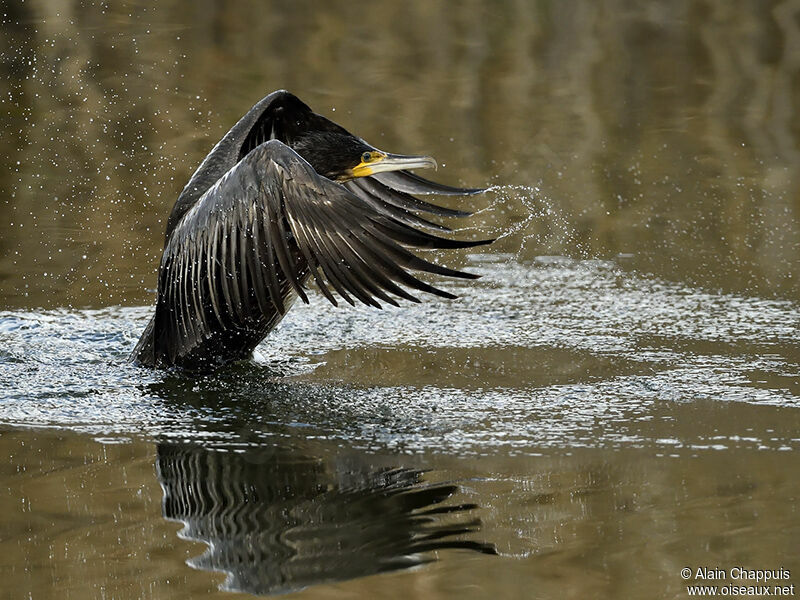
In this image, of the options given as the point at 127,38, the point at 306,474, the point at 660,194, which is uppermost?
the point at 127,38

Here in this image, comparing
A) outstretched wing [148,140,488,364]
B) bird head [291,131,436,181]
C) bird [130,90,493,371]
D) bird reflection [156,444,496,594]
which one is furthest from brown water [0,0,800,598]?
bird head [291,131,436,181]

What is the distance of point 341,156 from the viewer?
6414 millimetres

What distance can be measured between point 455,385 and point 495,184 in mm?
4076

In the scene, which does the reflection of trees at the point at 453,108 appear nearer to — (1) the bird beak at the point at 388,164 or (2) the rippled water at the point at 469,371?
(2) the rippled water at the point at 469,371

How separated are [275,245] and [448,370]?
116cm

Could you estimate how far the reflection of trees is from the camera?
8.48m

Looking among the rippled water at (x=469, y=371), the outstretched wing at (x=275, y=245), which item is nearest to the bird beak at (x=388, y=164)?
the outstretched wing at (x=275, y=245)

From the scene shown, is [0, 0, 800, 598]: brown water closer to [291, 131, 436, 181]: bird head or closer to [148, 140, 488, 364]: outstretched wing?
[148, 140, 488, 364]: outstretched wing

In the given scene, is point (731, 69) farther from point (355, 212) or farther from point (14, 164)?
point (355, 212)

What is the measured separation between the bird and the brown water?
0.73 ft

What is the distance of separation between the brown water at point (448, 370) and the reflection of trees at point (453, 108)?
47 millimetres

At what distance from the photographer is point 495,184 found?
31.4 feet

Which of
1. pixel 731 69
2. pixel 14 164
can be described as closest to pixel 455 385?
pixel 14 164

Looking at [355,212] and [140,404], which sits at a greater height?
[355,212]
